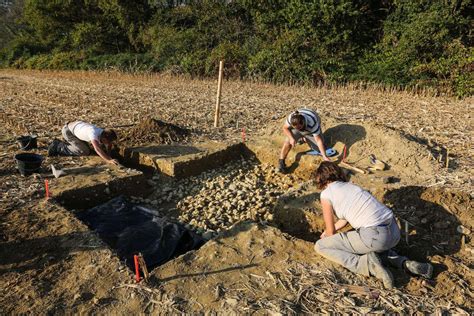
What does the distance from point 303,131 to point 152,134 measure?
3.04m

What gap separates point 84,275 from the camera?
3225 millimetres

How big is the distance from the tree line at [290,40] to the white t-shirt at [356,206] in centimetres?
1172

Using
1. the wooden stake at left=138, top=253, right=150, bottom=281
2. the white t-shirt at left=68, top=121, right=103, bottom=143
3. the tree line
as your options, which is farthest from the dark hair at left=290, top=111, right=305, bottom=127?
the tree line

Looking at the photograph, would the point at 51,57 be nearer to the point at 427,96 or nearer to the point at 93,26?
the point at 93,26

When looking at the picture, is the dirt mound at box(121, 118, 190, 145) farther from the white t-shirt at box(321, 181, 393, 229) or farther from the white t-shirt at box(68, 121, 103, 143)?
the white t-shirt at box(321, 181, 393, 229)

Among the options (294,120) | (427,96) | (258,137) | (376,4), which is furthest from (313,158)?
(376,4)

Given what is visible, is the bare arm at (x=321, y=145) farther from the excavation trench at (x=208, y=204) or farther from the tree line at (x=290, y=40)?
the tree line at (x=290, y=40)

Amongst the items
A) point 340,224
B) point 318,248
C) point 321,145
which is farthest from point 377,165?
point 318,248

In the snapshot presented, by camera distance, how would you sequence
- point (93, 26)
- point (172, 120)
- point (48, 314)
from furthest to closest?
1. point (93, 26)
2. point (172, 120)
3. point (48, 314)

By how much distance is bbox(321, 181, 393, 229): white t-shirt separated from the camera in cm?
327

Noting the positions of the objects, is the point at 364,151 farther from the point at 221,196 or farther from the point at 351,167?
the point at 221,196

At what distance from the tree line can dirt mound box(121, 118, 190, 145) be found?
9574 mm

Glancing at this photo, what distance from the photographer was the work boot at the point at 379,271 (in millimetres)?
3090

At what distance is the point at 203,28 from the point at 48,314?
2129cm
